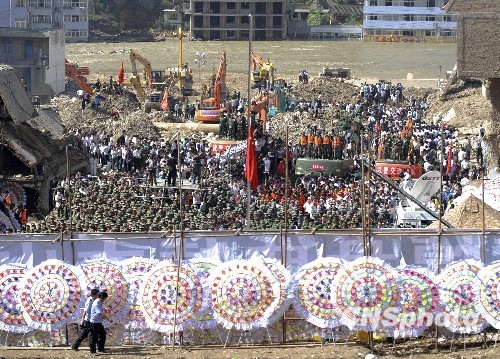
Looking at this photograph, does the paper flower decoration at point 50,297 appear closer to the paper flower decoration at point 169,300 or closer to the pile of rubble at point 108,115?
the paper flower decoration at point 169,300

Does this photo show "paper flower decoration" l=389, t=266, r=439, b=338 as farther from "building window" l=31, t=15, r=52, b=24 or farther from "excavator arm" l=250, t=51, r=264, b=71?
"building window" l=31, t=15, r=52, b=24

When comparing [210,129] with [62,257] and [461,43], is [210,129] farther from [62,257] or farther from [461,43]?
[62,257]

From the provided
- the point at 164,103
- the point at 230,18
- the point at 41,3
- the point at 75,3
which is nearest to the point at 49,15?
the point at 41,3

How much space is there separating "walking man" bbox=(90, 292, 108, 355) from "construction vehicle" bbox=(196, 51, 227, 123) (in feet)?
123

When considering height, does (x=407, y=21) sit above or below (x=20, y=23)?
above

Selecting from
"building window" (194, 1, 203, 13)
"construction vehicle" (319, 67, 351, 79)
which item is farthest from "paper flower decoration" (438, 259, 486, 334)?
"building window" (194, 1, 203, 13)

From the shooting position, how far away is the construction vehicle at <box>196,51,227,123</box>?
5797 centimetres

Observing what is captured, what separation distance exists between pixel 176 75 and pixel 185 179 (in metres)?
30.3

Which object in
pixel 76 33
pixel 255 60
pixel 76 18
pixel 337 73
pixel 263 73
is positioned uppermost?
pixel 76 18

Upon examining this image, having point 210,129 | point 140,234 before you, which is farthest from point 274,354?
point 210,129

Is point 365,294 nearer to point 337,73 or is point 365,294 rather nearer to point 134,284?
point 134,284

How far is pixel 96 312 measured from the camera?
20047mm

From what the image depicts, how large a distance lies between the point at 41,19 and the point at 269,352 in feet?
280

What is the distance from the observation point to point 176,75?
73.1 meters
